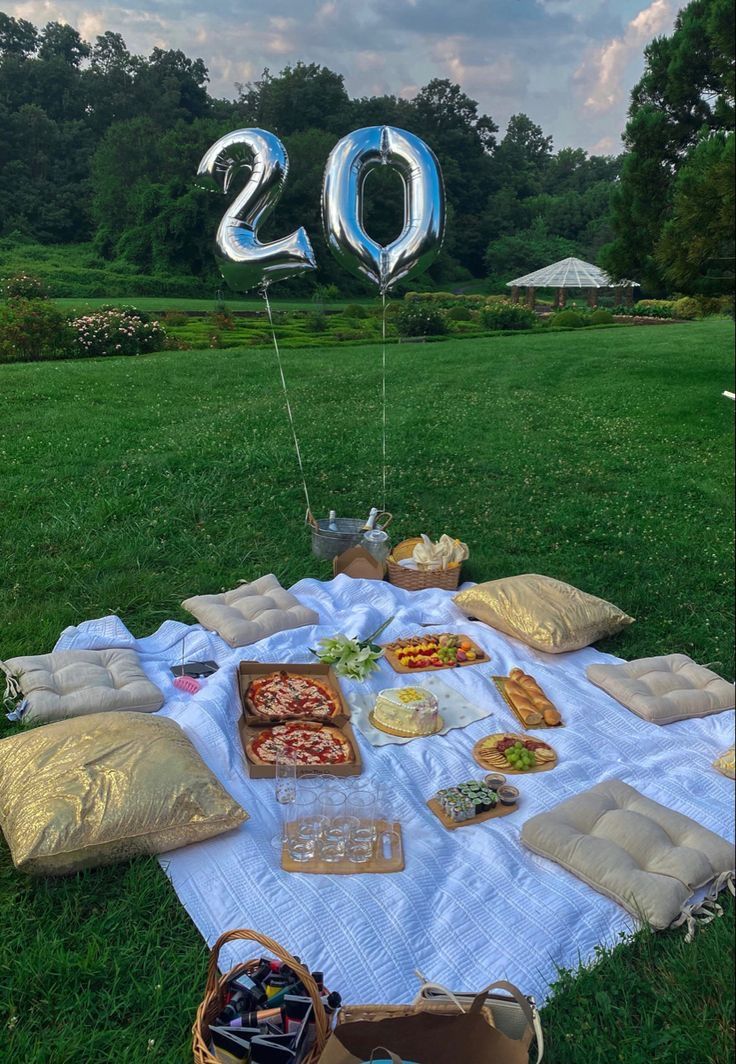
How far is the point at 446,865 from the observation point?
3088mm

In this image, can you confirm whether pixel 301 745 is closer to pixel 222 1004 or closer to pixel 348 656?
pixel 348 656

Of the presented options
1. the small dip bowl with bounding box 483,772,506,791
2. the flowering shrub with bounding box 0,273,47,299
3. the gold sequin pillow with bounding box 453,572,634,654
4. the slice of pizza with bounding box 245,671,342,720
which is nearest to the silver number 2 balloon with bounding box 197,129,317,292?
the gold sequin pillow with bounding box 453,572,634,654

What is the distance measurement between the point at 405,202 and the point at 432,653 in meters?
2.38

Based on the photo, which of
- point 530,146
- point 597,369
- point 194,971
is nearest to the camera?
point 530,146

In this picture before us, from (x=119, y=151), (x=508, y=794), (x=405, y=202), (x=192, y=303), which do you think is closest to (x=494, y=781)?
(x=508, y=794)

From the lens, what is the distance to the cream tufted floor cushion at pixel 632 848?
2768 mm

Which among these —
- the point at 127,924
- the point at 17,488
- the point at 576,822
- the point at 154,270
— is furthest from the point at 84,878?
the point at 154,270

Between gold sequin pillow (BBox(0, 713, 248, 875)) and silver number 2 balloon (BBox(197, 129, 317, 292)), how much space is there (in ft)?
9.05

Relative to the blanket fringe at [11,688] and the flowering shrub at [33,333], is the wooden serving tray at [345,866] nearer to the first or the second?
the blanket fringe at [11,688]

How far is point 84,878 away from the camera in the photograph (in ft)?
9.61

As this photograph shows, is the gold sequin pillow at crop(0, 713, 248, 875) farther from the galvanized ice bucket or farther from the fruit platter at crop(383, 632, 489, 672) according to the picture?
the galvanized ice bucket

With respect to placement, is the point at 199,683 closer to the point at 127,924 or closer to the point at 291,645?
the point at 291,645

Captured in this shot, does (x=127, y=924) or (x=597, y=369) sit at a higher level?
(x=597, y=369)

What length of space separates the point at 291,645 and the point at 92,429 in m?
4.91
